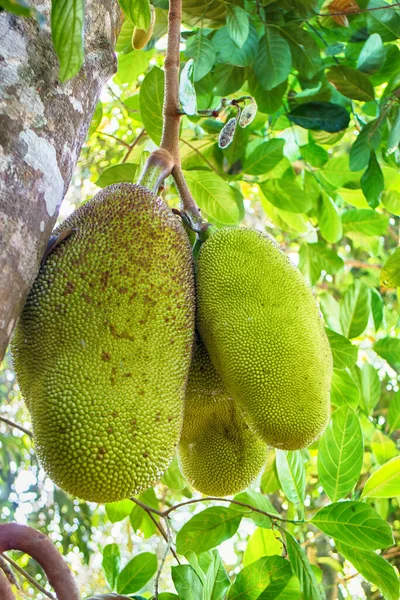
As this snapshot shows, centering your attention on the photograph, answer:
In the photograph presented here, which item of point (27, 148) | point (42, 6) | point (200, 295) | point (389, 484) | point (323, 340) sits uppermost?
point (42, 6)

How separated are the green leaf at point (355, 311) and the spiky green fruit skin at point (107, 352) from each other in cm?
93

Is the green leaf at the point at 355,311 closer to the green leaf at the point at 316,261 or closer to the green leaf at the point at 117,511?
the green leaf at the point at 316,261

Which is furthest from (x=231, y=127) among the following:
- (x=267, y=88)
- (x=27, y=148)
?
(x=27, y=148)

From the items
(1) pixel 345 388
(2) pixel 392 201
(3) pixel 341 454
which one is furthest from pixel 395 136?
(3) pixel 341 454

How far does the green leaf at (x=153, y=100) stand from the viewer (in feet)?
4.82

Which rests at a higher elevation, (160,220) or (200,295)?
(160,220)

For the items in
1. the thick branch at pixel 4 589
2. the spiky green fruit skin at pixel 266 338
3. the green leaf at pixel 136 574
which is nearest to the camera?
the thick branch at pixel 4 589

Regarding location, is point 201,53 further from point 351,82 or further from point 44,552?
point 44,552

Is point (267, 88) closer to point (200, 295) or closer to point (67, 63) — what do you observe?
point (200, 295)

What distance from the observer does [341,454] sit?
53.1 inches

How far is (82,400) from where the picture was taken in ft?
2.90

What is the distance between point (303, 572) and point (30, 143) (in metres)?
0.87

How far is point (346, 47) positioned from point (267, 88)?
0.44m

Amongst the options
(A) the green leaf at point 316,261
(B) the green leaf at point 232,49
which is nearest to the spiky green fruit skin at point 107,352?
(B) the green leaf at point 232,49
